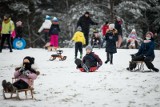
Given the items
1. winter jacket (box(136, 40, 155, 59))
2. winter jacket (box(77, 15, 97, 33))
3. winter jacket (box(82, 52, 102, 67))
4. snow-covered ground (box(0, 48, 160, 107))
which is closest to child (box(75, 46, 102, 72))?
winter jacket (box(82, 52, 102, 67))

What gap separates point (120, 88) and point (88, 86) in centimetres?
102

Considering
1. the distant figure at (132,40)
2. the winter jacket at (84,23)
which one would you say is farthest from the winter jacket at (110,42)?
the distant figure at (132,40)

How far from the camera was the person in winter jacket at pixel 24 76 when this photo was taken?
1004cm

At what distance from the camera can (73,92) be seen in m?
10.8

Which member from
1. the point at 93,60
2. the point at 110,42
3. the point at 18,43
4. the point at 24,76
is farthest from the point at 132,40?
the point at 24,76

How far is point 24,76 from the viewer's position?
10.7 metres

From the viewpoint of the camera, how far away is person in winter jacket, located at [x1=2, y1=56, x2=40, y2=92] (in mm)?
10039

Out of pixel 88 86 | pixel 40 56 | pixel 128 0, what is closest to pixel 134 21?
pixel 128 0

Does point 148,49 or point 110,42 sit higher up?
point 110,42

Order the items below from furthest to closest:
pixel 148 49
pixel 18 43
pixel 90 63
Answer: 1. pixel 18 43
2. pixel 90 63
3. pixel 148 49

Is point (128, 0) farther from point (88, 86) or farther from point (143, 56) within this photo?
point (88, 86)

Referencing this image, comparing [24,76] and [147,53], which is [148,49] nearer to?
[147,53]

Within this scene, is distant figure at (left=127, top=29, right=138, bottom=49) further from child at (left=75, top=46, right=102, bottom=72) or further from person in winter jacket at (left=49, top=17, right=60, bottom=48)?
child at (left=75, top=46, right=102, bottom=72)

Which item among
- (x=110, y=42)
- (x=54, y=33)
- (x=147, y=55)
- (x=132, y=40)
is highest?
(x=54, y=33)
